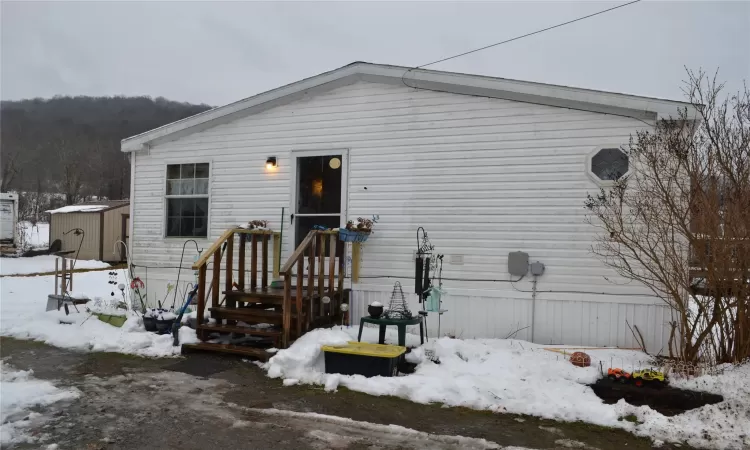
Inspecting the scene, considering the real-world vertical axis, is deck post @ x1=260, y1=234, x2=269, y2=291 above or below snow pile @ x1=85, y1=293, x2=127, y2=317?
above

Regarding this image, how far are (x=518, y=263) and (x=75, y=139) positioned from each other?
5553 centimetres

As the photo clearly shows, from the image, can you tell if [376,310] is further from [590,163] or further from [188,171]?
[188,171]

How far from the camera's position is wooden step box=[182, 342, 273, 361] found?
6.13m

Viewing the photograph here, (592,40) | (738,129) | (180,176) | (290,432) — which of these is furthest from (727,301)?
(592,40)

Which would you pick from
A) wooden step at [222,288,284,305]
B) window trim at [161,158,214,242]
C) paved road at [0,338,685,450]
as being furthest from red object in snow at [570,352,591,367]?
window trim at [161,158,214,242]

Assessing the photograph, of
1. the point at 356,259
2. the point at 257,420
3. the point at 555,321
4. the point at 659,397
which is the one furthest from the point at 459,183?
the point at 257,420

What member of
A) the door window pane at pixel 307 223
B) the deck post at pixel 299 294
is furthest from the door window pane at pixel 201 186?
the deck post at pixel 299 294

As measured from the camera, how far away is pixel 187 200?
8.91 metres

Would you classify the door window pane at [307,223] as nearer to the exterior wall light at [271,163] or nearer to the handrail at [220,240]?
the handrail at [220,240]

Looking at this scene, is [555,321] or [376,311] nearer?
[376,311]

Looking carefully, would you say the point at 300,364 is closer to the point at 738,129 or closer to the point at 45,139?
the point at 738,129

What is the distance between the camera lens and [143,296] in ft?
30.0

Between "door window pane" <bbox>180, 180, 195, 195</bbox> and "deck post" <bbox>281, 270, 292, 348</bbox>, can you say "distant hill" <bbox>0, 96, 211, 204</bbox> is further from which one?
"deck post" <bbox>281, 270, 292, 348</bbox>

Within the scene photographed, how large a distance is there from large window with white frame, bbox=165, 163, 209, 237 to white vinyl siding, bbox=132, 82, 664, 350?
462mm
